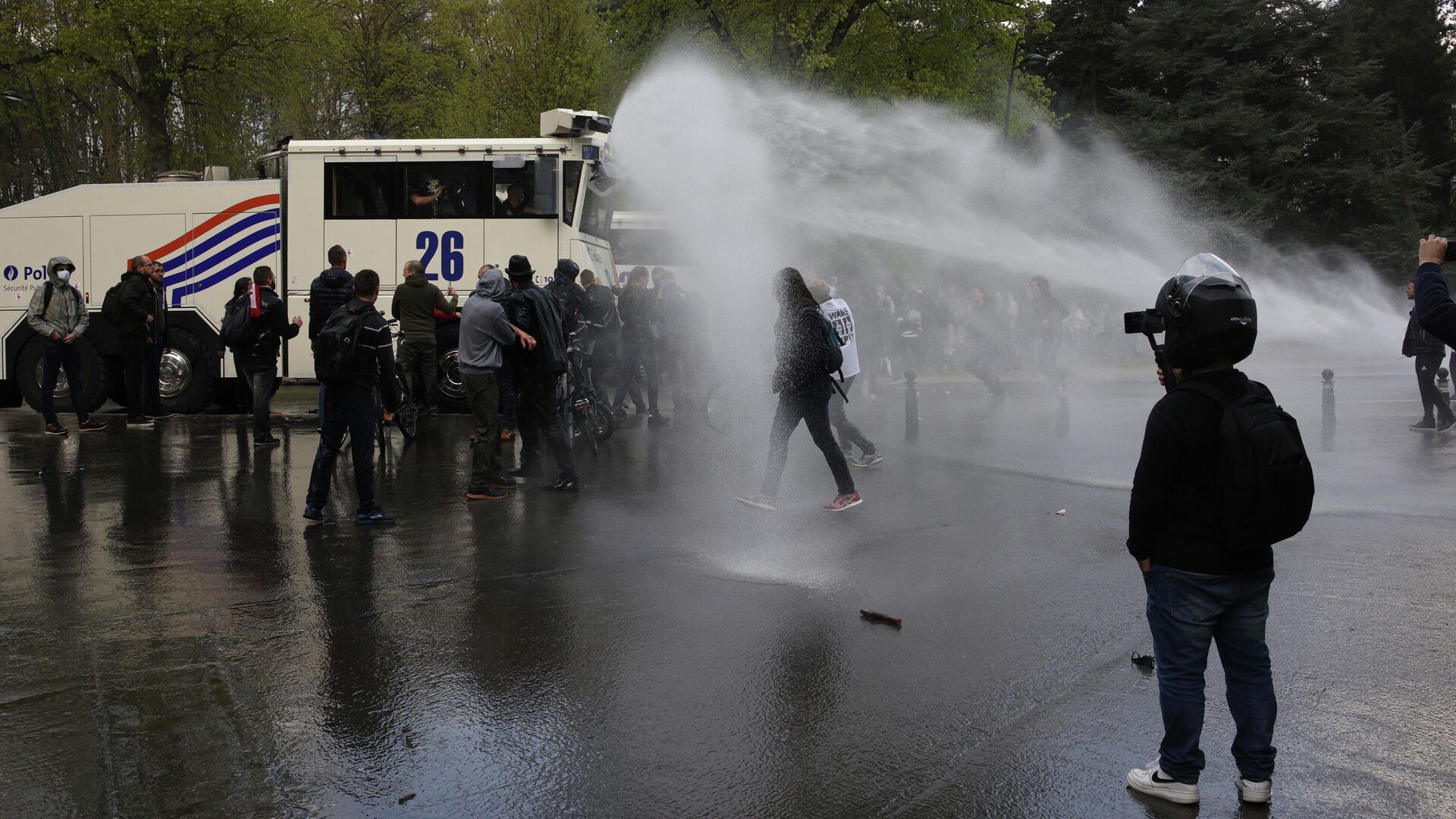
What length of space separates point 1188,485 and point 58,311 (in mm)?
12246

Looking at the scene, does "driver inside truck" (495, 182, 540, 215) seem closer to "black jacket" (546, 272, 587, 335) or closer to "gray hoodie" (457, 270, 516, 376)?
"black jacket" (546, 272, 587, 335)

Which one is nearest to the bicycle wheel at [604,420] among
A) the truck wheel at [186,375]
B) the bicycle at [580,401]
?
the bicycle at [580,401]

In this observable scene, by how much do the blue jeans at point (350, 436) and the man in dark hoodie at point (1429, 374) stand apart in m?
10.4

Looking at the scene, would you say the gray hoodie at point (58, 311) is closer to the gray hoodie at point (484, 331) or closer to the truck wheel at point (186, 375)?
the truck wheel at point (186, 375)

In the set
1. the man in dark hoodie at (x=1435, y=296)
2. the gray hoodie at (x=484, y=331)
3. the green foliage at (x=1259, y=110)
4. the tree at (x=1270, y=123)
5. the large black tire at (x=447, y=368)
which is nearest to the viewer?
the man in dark hoodie at (x=1435, y=296)

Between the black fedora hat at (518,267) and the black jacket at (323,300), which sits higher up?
the black fedora hat at (518,267)

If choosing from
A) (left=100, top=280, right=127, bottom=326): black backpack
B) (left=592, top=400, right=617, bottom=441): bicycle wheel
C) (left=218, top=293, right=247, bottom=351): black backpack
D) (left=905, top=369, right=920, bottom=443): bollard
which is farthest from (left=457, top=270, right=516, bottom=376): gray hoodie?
(left=100, top=280, right=127, bottom=326): black backpack

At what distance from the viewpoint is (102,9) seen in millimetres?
29375

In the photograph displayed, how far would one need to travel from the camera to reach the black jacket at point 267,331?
11.9 m

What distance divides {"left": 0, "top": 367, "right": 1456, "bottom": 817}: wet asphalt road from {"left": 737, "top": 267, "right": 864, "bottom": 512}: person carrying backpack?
0.27 meters

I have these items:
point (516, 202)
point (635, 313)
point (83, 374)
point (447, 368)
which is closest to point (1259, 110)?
point (635, 313)

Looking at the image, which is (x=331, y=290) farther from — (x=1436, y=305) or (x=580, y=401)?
(x=1436, y=305)

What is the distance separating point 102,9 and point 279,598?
28680 mm

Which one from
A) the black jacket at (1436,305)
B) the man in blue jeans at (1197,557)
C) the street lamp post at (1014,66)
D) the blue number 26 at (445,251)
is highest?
the street lamp post at (1014,66)
